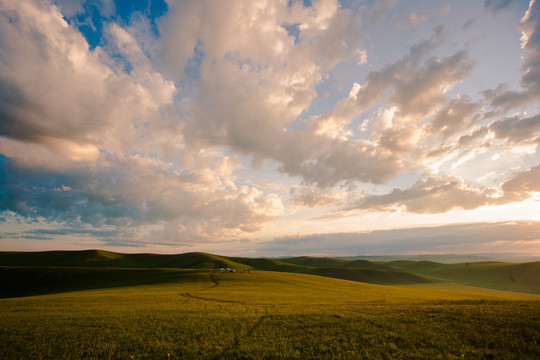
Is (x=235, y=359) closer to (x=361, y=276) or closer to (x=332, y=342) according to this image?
(x=332, y=342)

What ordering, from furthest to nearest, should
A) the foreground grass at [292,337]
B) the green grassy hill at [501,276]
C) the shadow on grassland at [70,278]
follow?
the green grassy hill at [501,276]
the shadow on grassland at [70,278]
the foreground grass at [292,337]

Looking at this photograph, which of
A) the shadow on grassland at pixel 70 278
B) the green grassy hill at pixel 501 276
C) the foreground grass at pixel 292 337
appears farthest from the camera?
the green grassy hill at pixel 501 276

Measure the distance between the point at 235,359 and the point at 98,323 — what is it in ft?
55.5

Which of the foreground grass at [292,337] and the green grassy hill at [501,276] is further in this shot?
the green grassy hill at [501,276]

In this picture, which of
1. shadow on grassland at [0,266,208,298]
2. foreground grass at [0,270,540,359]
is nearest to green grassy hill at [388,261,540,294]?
foreground grass at [0,270,540,359]

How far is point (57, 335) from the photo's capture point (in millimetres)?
18234

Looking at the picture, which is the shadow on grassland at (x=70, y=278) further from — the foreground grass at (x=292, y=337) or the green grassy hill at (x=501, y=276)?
the green grassy hill at (x=501, y=276)

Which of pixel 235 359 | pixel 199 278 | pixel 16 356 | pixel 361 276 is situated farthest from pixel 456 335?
pixel 361 276

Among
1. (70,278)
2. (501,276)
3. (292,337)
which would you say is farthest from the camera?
(501,276)

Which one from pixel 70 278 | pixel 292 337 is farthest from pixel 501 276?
pixel 70 278

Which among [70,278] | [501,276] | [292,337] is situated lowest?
[501,276]

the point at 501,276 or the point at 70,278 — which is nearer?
the point at 70,278

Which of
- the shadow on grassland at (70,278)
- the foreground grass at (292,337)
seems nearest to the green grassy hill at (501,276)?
the foreground grass at (292,337)

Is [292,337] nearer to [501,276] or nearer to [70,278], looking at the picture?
[70,278]
